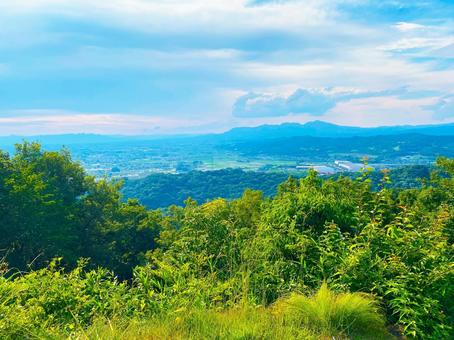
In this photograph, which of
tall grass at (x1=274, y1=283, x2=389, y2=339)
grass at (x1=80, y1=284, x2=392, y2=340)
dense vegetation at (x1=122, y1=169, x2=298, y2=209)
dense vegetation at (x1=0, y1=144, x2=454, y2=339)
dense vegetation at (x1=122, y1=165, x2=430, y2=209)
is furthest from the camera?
dense vegetation at (x1=122, y1=169, x2=298, y2=209)

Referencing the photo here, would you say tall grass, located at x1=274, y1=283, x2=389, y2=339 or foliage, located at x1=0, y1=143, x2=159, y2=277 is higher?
tall grass, located at x1=274, y1=283, x2=389, y2=339

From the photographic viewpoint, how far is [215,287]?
14.5 feet

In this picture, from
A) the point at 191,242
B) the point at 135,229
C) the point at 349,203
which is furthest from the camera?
the point at 135,229

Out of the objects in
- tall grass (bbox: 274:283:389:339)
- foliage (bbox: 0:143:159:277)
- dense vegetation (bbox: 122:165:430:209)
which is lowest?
dense vegetation (bbox: 122:165:430:209)

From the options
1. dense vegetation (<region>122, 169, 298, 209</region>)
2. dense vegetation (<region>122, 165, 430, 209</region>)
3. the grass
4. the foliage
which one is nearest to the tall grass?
the grass

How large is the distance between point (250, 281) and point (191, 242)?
1.57 m

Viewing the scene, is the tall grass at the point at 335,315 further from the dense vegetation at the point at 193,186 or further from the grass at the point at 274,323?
the dense vegetation at the point at 193,186

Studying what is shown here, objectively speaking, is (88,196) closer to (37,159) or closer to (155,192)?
(37,159)

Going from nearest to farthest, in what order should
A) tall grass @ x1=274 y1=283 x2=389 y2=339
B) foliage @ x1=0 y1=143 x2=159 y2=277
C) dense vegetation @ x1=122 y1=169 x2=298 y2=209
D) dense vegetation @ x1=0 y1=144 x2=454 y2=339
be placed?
dense vegetation @ x1=0 y1=144 x2=454 y2=339, tall grass @ x1=274 y1=283 x2=389 y2=339, foliage @ x1=0 y1=143 x2=159 y2=277, dense vegetation @ x1=122 y1=169 x2=298 y2=209

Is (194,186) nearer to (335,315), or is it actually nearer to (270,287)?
(270,287)

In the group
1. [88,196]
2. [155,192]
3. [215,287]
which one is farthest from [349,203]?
[155,192]

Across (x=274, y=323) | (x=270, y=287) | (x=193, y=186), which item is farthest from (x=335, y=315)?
(x=193, y=186)

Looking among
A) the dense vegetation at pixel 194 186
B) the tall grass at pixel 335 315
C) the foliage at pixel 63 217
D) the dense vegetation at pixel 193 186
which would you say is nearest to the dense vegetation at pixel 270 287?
the tall grass at pixel 335 315

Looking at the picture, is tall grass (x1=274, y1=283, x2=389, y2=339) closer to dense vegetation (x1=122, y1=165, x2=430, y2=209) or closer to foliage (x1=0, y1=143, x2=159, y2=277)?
foliage (x1=0, y1=143, x2=159, y2=277)
